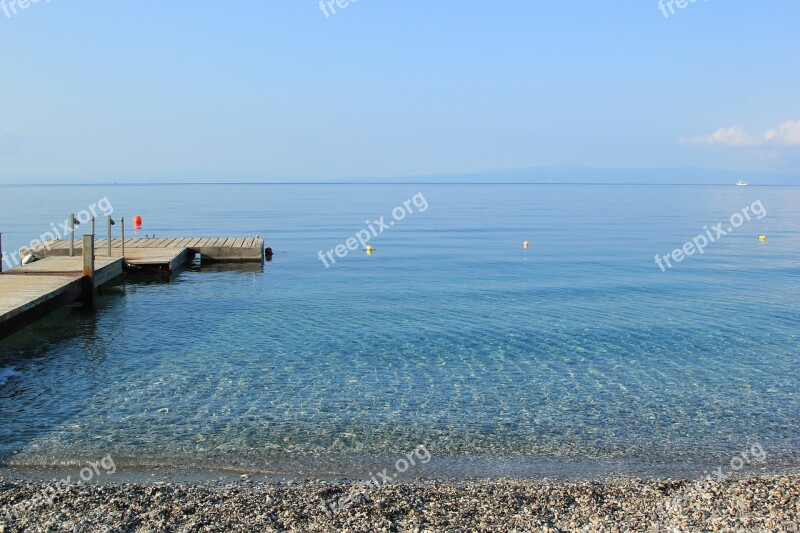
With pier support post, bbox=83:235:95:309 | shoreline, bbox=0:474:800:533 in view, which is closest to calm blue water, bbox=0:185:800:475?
pier support post, bbox=83:235:95:309

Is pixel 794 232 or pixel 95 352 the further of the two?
pixel 794 232

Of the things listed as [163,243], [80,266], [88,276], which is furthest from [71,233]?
[163,243]

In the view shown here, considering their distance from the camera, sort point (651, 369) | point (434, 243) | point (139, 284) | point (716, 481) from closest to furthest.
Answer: point (716, 481) → point (651, 369) → point (139, 284) → point (434, 243)

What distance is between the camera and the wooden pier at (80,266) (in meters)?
14.6

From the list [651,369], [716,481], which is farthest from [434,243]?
[716,481]

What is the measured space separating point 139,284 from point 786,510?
2038 cm

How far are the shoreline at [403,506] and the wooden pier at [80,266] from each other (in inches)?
298

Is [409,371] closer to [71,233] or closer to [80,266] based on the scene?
[80,266]

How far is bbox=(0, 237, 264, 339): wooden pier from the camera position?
14.6m

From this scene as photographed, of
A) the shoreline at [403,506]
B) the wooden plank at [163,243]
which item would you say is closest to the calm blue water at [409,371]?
the shoreline at [403,506]

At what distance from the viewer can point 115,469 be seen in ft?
27.4

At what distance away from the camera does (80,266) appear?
65.7ft

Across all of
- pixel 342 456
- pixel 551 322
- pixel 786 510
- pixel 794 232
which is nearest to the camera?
pixel 786 510

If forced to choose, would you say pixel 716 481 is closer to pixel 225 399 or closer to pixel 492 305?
pixel 225 399
